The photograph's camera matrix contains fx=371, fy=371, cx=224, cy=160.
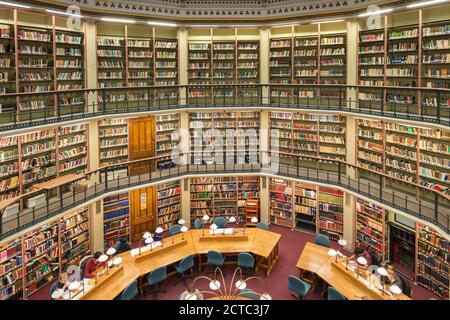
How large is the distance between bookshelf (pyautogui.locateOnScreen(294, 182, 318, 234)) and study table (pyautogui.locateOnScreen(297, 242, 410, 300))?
7.39ft

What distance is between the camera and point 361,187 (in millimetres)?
9156

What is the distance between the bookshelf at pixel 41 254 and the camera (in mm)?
7645

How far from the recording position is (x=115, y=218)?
10.5 meters

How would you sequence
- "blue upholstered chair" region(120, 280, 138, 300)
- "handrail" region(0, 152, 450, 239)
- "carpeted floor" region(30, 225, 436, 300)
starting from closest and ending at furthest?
"blue upholstered chair" region(120, 280, 138, 300) → "handrail" region(0, 152, 450, 239) → "carpeted floor" region(30, 225, 436, 300)

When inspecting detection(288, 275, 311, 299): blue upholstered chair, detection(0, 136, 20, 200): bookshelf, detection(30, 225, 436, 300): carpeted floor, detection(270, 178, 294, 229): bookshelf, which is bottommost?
detection(30, 225, 436, 300): carpeted floor

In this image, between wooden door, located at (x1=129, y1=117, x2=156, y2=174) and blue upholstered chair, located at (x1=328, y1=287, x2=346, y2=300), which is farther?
wooden door, located at (x1=129, y1=117, x2=156, y2=174)

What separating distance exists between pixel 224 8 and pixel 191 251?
7111mm

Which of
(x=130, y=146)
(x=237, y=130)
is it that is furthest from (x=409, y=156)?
(x=130, y=146)

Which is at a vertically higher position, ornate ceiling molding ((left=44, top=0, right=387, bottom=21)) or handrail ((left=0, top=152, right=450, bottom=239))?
ornate ceiling molding ((left=44, top=0, right=387, bottom=21))

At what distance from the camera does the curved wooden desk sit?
7.73m

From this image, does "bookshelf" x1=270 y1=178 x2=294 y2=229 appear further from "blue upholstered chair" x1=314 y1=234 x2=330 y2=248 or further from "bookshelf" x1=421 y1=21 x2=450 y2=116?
"bookshelf" x1=421 y1=21 x2=450 y2=116

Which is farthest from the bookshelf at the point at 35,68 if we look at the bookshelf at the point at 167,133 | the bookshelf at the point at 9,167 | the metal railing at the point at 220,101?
the bookshelf at the point at 167,133

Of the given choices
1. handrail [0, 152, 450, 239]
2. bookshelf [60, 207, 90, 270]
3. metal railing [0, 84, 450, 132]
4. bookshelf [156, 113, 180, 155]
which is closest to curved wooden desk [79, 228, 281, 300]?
bookshelf [60, 207, 90, 270]

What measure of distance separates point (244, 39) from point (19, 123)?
6.88 metres
